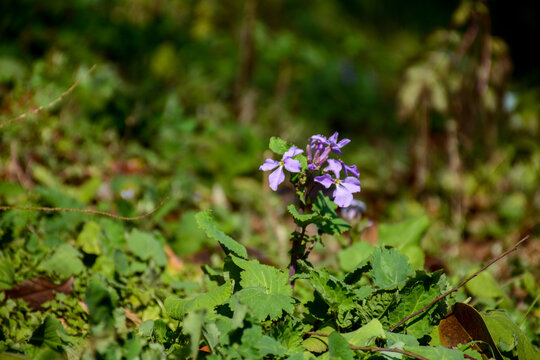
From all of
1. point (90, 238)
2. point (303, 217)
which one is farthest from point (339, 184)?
point (90, 238)

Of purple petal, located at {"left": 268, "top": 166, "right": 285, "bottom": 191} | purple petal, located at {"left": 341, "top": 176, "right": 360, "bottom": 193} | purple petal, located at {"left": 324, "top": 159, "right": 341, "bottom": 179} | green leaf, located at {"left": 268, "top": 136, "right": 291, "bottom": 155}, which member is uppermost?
green leaf, located at {"left": 268, "top": 136, "right": 291, "bottom": 155}

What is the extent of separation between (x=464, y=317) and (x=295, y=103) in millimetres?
3113

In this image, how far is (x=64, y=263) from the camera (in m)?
1.85

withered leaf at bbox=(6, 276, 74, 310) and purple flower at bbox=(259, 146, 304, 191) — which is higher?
purple flower at bbox=(259, 146, 304, 191)

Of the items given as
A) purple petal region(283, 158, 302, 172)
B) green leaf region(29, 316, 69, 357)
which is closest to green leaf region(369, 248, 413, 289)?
purple petal region(283, 158, 302, 172)

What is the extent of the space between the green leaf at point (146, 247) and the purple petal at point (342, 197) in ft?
3.12

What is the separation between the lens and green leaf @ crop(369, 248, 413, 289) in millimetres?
1569

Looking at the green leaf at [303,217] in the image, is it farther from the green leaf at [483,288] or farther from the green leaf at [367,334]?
the green leaf at [483,288]

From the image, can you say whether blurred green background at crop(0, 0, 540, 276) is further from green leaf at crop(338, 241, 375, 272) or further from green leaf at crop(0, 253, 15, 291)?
green leaf at crop(0, 253, 15, 291)

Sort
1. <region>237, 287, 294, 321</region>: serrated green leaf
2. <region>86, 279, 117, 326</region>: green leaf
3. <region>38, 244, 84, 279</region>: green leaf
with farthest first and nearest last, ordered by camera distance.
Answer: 1. <region>38, 244, 84, 279</region>: green leaf
2. <region>237, 287, 294, 321</region>: serrated green leaf
3. <region>86, 279, 117, 326</region>: green leaf

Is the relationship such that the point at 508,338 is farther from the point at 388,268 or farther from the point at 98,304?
the point at 98,304

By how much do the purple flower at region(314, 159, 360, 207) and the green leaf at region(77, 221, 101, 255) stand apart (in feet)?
3.62

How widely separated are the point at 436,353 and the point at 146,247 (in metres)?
1.28

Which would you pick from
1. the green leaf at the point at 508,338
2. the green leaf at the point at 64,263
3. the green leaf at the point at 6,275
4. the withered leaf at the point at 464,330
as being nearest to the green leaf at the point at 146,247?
the green leaf at the point at 64,263
